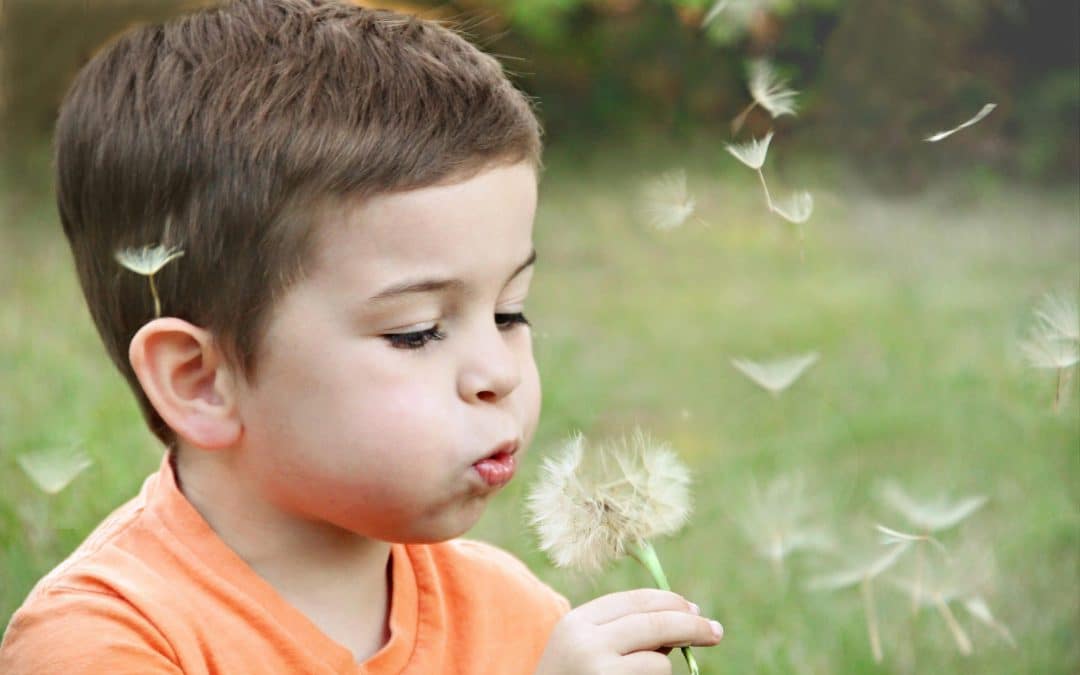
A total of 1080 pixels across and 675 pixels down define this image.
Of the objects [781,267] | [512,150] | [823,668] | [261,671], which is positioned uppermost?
[512,150]

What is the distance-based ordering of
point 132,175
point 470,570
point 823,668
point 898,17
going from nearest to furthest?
point 132,175 < point 470,570 < point 823,668 < point 898,17

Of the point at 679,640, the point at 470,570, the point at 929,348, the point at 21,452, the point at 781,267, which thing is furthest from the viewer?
the point at 781,267

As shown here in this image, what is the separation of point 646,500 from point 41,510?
151 centimetres

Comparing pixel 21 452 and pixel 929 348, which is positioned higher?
pixel 21 452

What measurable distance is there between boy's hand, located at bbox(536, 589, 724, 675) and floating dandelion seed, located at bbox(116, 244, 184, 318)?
564mm

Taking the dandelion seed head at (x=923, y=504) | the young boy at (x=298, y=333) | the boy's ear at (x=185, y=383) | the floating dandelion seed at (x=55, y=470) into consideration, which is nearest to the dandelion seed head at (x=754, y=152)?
the young boy at (x=298, y=333)

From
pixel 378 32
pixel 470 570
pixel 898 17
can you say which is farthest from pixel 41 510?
pixel 898 17

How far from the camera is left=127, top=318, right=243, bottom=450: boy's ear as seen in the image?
5.23ft

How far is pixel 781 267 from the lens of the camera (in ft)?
17.1

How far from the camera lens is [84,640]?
4.91 ft

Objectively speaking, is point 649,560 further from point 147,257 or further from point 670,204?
→ point 147,257

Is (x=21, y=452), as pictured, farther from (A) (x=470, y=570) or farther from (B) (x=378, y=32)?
(B) (x=378, y=32)

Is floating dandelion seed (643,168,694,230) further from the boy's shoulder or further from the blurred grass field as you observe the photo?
the boy's shoulder

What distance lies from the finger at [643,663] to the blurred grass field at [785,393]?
0.24 m
